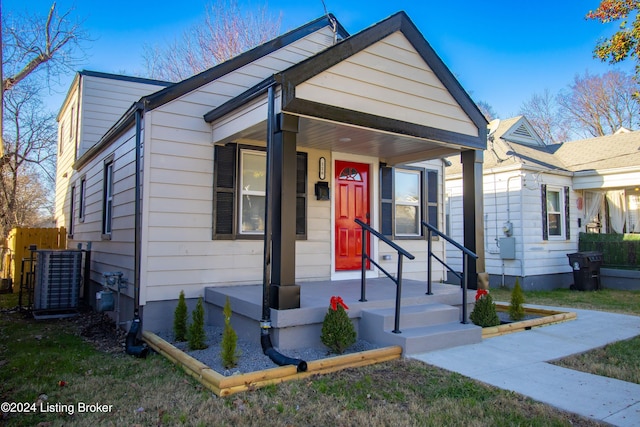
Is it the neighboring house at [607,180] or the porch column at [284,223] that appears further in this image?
the neighboring house at [607,180]

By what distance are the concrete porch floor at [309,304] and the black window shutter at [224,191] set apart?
0.80 meters

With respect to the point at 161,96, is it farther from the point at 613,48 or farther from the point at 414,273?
the point at 613,48

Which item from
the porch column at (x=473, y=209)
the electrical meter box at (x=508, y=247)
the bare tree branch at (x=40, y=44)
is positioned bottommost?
the electrical meter box at (x=508, y=247)

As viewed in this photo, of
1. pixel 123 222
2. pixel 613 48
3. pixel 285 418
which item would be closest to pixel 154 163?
pixel 123 222

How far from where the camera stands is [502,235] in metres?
11.4

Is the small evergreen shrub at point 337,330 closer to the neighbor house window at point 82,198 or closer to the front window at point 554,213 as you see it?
the neighbor house window at point 82,198

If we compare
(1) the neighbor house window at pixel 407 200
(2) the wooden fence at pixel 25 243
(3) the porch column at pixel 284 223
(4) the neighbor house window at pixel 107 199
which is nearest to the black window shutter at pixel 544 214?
(1) the neighbor house window at pixel 407 200

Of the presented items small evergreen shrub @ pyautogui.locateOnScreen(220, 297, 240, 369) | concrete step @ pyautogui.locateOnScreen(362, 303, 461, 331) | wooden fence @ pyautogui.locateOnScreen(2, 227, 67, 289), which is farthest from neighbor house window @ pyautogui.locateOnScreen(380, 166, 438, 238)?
wooden fence @ pyautogui.locateOnScreen(2, 227, 67, 289)

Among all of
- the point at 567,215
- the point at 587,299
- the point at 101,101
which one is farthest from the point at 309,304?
the point at 567,215

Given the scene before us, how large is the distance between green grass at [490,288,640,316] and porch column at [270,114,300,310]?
603 cm

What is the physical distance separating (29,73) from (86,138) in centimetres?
459

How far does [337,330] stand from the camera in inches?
169

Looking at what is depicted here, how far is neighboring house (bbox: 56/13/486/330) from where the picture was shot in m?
4.70

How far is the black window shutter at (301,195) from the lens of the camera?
21.6ft
